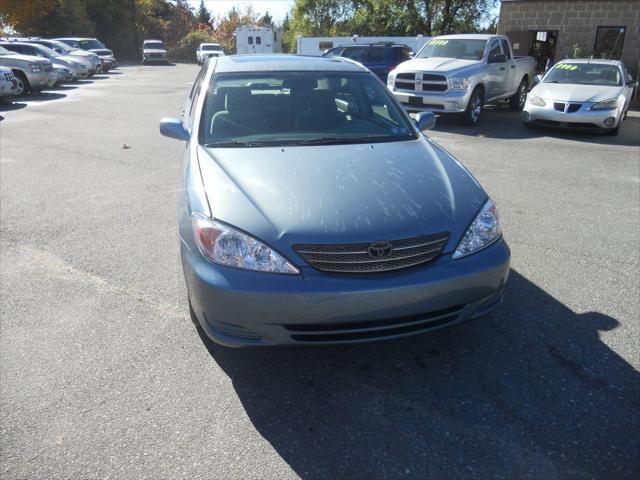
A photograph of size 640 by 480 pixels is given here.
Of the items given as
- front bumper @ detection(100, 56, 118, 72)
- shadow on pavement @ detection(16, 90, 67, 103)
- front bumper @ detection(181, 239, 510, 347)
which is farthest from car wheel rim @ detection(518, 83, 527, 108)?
front bumper @ detection(100, 56, 118, 72)

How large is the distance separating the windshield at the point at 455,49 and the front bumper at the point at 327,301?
1090cm

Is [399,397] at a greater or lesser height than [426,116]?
lesser

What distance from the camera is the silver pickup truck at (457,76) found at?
11.4 m

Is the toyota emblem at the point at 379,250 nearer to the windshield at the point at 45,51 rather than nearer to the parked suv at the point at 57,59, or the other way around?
the parked suv at the point at 57,59

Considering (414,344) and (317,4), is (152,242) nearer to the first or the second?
(414,344)

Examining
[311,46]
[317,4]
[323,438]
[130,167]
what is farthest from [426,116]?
[317,4]

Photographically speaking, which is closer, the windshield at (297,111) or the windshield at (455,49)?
the windshield at (297,111)

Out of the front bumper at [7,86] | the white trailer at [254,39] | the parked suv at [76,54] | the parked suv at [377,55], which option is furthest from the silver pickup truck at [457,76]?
the white trailer at [254,39]

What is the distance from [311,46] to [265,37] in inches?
186

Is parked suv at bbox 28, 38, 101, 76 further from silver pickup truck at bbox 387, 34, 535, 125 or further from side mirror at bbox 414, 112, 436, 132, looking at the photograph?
side mirror at bbox 414, 112, 436, 132

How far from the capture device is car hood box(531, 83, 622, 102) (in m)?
10.4

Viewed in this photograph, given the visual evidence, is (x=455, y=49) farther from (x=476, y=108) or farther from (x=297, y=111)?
(x=297, y=111)

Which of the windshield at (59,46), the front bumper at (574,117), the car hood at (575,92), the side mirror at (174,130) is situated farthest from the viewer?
the windshield at (59,46)

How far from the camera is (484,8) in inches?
1292
